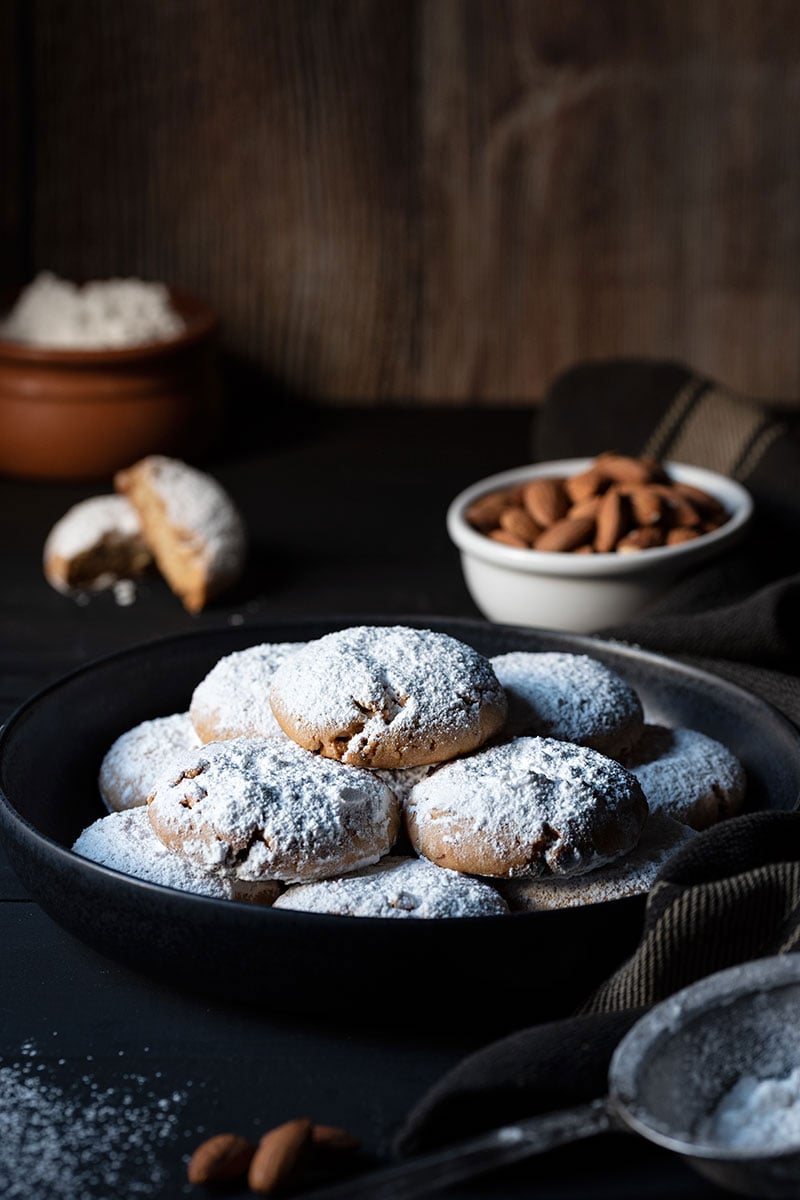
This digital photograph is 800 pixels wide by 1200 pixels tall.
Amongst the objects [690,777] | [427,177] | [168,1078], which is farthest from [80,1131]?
[427,177]

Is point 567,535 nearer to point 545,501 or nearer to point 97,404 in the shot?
point 545,501

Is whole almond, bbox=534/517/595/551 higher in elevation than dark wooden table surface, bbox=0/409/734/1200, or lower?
higher

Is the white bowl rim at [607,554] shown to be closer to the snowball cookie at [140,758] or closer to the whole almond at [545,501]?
the whole almond at [545,501]

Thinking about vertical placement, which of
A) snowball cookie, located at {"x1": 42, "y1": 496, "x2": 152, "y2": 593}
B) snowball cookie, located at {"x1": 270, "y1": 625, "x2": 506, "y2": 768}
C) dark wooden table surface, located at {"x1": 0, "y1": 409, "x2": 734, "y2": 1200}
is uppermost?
snowball cookie, located at {"x1": 270, "y1": 625, "x2": 506, "y2": 768}

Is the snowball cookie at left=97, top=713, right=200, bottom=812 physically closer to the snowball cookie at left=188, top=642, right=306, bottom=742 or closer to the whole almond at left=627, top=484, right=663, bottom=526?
the snowball cookie at left=188, top=642, right=306, bottom=742

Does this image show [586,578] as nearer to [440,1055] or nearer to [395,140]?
[440,1055]

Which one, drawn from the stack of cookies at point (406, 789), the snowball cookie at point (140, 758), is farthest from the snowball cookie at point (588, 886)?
the snowball cookie at point (140, 758)

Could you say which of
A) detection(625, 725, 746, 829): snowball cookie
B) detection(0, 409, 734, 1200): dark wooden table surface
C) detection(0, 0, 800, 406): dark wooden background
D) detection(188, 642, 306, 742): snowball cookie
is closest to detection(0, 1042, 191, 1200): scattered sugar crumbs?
detection(0, 409, 734, 1200): dark wooden table surface

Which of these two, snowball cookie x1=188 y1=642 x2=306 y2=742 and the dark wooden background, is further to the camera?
the dark wooden background

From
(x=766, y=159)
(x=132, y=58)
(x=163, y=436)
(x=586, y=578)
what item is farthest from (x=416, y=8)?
(x=586, y=578)
